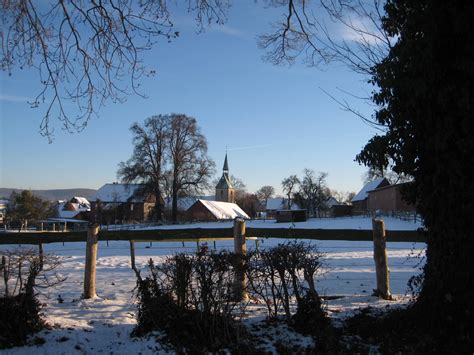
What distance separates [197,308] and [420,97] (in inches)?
142

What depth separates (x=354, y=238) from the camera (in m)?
8.27

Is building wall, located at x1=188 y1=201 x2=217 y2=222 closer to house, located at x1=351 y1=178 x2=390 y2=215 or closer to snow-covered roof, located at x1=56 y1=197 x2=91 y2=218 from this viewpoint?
house, located at x1=351 y1=178 x2=390 y2=215

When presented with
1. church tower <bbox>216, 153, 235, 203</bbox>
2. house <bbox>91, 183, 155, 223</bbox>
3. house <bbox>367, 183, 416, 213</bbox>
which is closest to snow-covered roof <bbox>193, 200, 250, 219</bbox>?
house <bbox>91, 183, 155, 223</bbox>

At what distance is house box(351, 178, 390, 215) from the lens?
276 feet

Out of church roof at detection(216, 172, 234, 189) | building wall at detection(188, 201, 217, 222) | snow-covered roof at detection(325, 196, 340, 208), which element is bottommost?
building wall at detection(188, 201, 217, 222)

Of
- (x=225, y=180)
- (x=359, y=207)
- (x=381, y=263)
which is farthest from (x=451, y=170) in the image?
(x=225, y=180)

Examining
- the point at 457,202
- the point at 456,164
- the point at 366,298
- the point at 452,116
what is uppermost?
the point at 452,116

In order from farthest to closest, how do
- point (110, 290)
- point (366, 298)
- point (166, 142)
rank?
point (166, 142) < point (110, 290) < point (366, 298)

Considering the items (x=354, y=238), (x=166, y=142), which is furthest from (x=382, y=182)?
(x=354, y=238)

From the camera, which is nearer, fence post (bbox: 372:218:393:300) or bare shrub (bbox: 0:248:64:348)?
bare shrub (bbox: 0:248:64:348)

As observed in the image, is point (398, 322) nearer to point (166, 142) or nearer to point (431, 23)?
point (431, 23)

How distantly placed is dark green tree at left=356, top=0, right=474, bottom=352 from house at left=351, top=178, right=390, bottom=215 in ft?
264

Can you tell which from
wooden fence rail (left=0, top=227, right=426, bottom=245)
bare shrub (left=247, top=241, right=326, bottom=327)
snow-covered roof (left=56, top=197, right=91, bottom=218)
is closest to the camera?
bare shrub (left=247, top=241, right=326, bottom=327)

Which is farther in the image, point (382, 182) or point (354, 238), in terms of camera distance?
point (382, 182)
